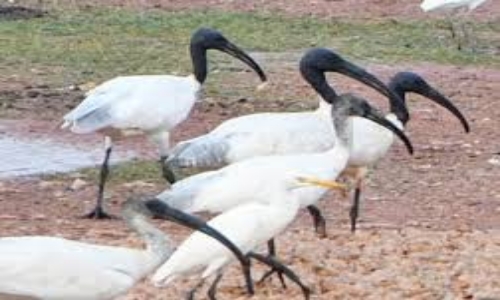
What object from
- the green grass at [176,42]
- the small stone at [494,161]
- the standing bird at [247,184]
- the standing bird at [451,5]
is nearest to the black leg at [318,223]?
the standing bird at [247,184]

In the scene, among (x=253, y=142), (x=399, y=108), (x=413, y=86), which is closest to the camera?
(x=253, y=142)

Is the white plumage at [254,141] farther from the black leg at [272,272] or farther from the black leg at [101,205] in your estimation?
the black leg at [101,205]

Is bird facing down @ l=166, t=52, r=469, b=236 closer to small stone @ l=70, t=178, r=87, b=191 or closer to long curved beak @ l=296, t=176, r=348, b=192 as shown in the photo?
long curved beak @ l=296, t=176, r=348, b=192

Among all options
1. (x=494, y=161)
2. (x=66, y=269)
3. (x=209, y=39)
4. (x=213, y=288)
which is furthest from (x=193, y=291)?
(x=494, y=161)

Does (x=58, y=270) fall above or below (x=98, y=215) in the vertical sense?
above

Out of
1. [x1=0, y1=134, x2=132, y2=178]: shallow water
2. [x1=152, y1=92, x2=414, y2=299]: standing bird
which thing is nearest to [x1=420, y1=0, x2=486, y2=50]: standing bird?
[x1=0, y1=134, x2=132, y2=178]: shallow water

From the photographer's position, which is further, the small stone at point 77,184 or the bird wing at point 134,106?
the small stone at point 77,184

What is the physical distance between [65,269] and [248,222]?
112cm

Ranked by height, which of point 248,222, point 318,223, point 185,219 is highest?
point 185,219

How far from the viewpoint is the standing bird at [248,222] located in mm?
8375

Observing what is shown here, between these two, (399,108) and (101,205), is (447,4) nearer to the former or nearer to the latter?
(399,108)

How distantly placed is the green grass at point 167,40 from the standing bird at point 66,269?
9632 mm

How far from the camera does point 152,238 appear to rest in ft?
27.1

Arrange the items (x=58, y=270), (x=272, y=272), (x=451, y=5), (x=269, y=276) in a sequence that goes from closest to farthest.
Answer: (x=58, y=270)
(x=272, y=272)
(x=269, y=276)
(x=451, y=5)
